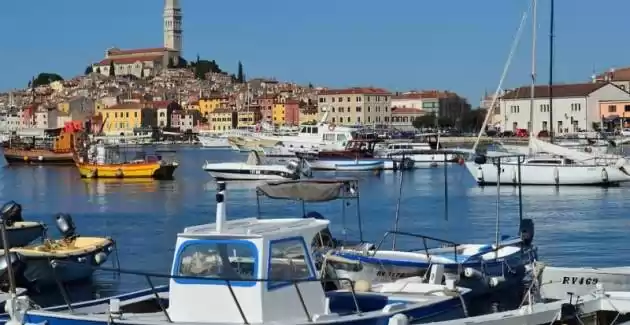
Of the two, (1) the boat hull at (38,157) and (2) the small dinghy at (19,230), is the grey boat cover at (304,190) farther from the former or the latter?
(1) the boat hull at (38,157)

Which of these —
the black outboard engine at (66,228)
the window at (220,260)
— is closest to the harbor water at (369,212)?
the black outboard engine at (66,228)

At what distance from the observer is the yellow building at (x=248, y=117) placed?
186275 millimetres

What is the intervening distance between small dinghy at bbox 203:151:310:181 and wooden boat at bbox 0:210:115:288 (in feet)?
111

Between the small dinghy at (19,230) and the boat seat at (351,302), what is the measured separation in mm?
12038

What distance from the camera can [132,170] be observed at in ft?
194

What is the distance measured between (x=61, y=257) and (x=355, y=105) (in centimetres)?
15487

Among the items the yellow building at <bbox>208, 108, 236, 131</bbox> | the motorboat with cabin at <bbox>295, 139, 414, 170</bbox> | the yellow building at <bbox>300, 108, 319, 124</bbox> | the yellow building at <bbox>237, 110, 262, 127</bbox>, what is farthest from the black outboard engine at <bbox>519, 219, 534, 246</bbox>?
the yellow building at <bbox>208, 108, 236, 131</bbox>

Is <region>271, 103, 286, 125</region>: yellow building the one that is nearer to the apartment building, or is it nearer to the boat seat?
the apartment building

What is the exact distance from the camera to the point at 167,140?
180625 mm

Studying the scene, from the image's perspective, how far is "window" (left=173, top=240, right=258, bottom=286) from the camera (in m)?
11.1

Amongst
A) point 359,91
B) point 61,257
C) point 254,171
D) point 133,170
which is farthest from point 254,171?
point 359,91

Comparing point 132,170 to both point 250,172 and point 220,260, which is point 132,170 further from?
point 220,260

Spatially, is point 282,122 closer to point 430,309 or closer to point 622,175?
point 622,175

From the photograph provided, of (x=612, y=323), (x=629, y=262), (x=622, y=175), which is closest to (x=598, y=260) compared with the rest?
(x=629, y=262)
